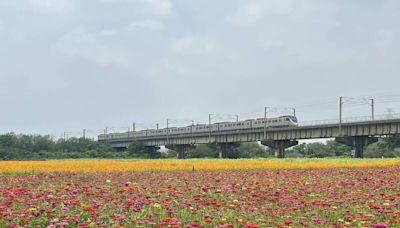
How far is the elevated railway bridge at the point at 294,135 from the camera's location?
73.9m

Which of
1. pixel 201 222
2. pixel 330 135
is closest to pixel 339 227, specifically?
pixel 201 222

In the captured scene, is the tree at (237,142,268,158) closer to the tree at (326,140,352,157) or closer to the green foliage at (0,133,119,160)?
the tree at (326,140,352,157)

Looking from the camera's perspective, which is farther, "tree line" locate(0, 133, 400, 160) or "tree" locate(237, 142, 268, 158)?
"tree" locate(237, 142, 268, 158)

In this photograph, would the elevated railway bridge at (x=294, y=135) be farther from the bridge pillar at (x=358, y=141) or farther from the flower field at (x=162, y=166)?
the flower field at (x=162, y=166)

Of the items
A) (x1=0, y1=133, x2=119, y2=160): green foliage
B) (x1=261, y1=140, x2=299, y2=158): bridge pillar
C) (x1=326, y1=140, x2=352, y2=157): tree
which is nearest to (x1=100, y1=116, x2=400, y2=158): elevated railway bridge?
(x1=261, y1=140, x2=299, y2=158): bridge pillar

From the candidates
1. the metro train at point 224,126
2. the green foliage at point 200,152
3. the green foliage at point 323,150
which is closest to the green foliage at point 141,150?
the metro train at point 224,126

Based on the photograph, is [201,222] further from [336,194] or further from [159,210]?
[336,194]

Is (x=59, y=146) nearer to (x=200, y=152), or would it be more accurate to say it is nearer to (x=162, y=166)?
(x=200, y=152)

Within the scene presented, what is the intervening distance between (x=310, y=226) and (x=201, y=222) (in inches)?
55.6

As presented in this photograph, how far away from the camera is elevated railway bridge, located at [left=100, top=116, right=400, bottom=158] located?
73.9 metres

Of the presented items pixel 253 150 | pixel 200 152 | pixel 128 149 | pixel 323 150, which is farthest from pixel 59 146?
pixel 323 150

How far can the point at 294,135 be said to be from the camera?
85.4 metres

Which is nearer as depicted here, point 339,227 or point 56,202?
point 339,227

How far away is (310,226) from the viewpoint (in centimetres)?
634
